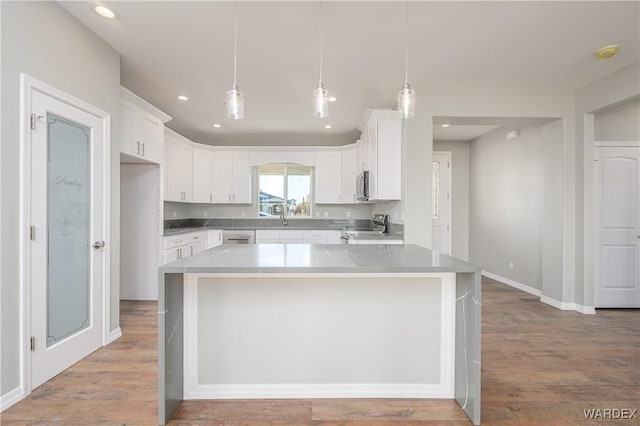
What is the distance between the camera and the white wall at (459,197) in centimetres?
612

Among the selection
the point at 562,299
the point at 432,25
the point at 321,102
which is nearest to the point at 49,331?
the point at 321,102

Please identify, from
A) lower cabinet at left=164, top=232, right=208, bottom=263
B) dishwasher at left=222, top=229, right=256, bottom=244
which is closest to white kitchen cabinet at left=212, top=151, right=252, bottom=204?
dishwasher at left=222, top=229, right=256, bottom=244

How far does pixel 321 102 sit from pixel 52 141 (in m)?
1.92

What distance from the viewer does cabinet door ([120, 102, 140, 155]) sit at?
3139 mm

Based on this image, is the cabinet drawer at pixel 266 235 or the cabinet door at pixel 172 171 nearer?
the cabinet door at pixel 172 171

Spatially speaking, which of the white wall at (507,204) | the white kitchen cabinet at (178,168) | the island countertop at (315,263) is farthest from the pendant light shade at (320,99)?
the white wall at (507,204)

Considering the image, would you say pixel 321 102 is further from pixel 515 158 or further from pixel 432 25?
pixel 515 158

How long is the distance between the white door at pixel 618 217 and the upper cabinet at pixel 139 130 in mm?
5346

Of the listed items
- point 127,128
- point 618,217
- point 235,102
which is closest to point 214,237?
point 127,128

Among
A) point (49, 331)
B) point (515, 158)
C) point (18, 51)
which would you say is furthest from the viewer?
point (515, 158)

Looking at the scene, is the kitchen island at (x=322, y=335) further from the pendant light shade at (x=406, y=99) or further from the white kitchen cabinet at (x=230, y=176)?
the white kitchen cabinet at (x=230, y=176)

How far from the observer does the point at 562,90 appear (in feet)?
12.2

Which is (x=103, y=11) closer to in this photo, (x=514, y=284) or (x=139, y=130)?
(x=139, y=130)

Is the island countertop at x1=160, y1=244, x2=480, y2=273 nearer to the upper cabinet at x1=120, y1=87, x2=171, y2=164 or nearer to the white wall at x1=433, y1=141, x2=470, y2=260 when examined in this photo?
the upper cabinet at x1=120, y1=87, x2=171, y2=164
